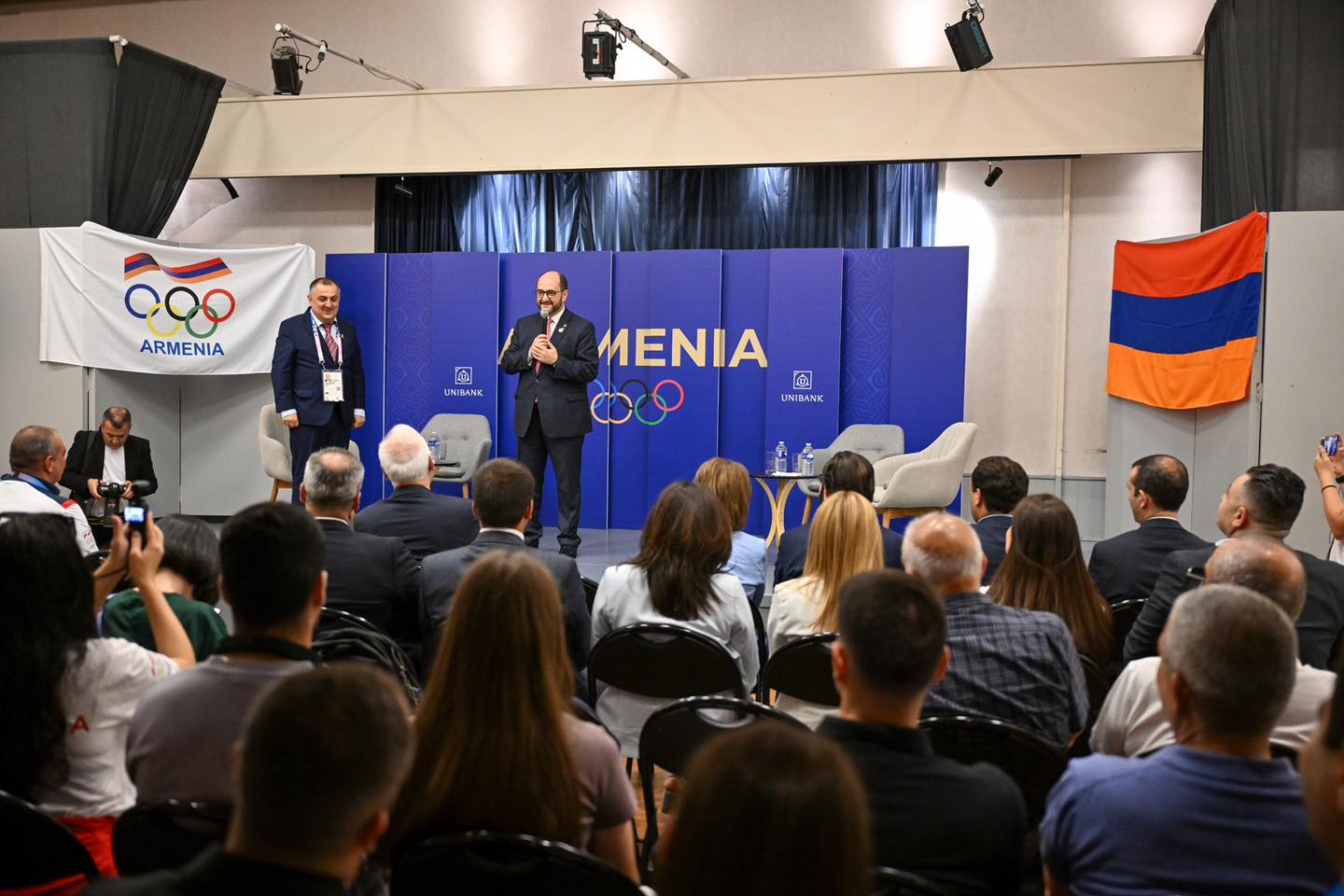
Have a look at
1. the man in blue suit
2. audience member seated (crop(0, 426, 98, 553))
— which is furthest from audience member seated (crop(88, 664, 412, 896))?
the man in blue suit

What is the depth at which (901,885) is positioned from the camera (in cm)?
146

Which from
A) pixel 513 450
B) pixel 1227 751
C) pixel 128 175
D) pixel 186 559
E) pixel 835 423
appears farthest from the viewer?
pixel 513 450

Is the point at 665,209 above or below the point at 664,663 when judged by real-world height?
above

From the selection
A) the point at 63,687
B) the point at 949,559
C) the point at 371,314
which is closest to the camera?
the point at 63,687

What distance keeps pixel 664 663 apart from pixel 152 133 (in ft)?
24.0

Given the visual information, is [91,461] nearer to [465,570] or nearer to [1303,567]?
[465,570]

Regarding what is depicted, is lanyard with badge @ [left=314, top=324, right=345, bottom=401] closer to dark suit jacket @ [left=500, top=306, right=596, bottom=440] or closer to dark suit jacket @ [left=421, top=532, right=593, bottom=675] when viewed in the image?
dark suit jacket @ [left=500, top=306, right=596, bottom=440]

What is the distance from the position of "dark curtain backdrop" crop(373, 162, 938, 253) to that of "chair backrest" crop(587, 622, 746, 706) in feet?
23.8

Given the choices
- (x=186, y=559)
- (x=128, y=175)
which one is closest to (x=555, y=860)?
(x=186, y=559)

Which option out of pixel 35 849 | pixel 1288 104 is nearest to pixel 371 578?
pixel 35 849

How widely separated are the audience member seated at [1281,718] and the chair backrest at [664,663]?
832 mm

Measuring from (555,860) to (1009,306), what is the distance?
847cm

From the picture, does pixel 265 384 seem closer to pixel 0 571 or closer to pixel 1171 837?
pixel 0 571

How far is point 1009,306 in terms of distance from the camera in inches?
365
